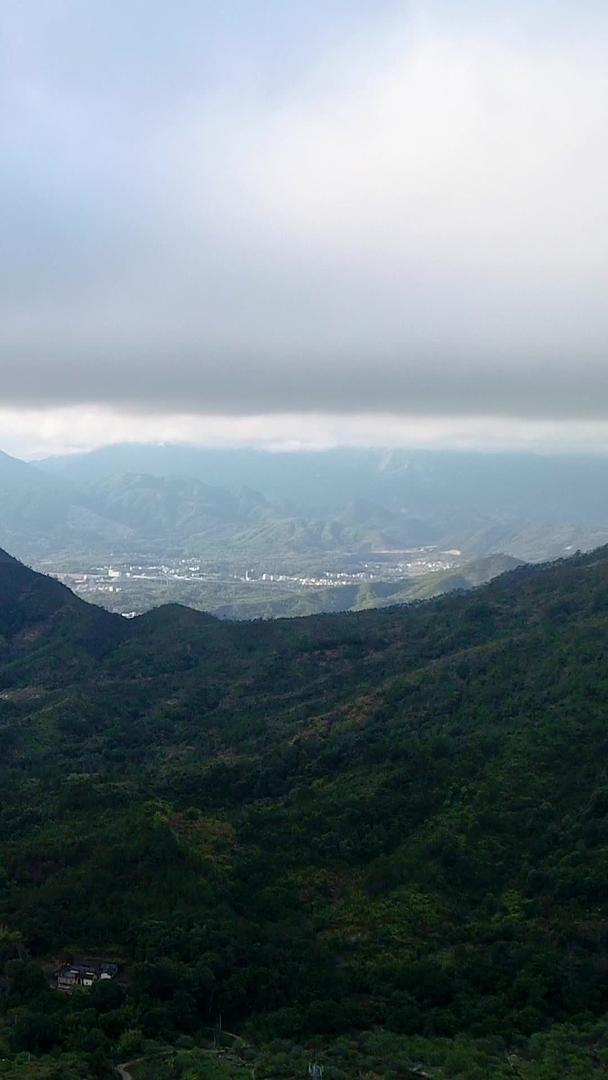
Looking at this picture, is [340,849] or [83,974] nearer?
[83,974]

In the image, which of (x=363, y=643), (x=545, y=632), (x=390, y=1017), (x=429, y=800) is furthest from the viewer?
(x=363, y=643)

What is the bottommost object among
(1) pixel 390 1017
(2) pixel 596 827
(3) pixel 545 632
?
(1) pixel 390 1017

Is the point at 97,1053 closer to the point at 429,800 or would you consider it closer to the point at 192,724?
the point at 429,800

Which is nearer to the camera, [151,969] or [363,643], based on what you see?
[151,969]

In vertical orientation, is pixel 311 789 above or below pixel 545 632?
below

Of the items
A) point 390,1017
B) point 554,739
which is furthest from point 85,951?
point 554,739

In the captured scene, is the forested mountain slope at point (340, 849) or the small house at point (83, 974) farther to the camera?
the small house at point (83, 974)

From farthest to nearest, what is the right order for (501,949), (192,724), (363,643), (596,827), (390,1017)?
1. (363,643)
2. (192,724)
3. (596,827)
4. (501,949)
5. (390,1017)

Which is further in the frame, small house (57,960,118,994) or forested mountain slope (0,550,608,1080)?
small house (57,960,118,994)
